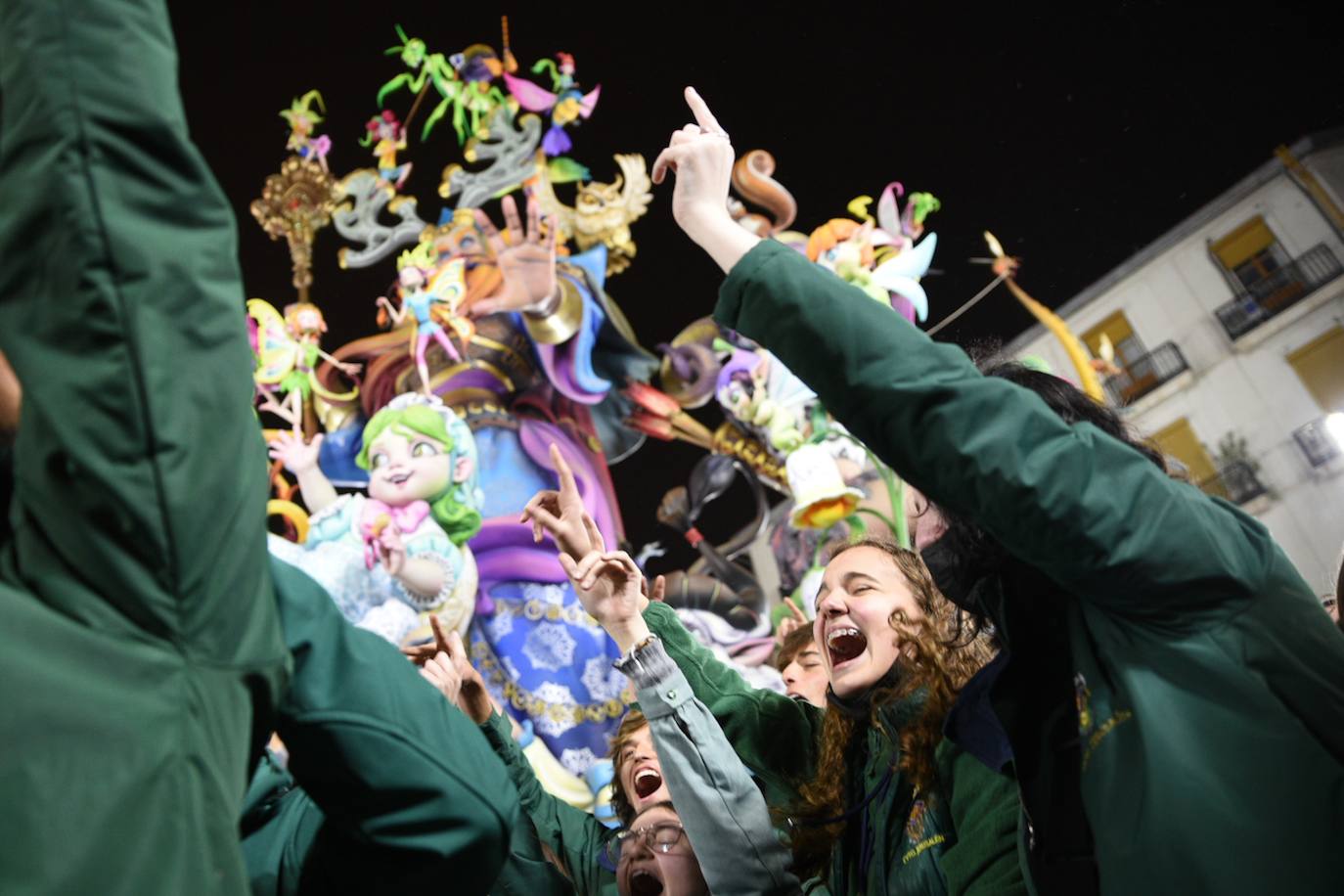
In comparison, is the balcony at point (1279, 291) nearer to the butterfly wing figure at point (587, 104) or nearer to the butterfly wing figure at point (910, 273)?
the butterfly wing figure at point (910, 273)

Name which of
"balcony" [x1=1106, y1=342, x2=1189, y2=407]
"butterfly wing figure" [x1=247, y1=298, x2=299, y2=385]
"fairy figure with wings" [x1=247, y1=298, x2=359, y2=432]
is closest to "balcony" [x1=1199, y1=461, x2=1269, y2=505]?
"balcony" [x1=1106, y1=342, x2=1189, y2=407]

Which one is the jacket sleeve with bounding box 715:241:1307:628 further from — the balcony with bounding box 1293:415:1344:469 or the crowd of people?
the balcony with bounding box 1293:415:1344:469

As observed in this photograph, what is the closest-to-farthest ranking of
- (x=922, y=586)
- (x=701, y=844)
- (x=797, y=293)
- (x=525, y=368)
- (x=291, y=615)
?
(x=291, y=615) < (x=797, y=293) < (x=701, y=844) < (x=922, y=586) < (x=525, y=368)

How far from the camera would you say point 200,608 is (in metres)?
0.47

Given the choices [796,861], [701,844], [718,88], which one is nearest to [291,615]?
[701,844]

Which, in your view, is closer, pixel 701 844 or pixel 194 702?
pixel 194 702

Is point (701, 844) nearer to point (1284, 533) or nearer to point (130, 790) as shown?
point (130, 790)

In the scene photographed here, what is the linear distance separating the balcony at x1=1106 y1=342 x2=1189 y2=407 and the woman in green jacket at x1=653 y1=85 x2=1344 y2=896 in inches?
145

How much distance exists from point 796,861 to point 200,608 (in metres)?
0.96

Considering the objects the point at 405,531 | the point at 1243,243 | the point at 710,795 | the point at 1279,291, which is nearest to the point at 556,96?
the point at 405,531

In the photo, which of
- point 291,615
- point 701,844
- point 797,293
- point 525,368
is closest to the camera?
point 291,615

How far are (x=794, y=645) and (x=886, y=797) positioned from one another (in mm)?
684

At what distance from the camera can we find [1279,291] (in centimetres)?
380

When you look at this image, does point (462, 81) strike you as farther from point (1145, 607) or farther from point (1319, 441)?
point (1145, 607)
